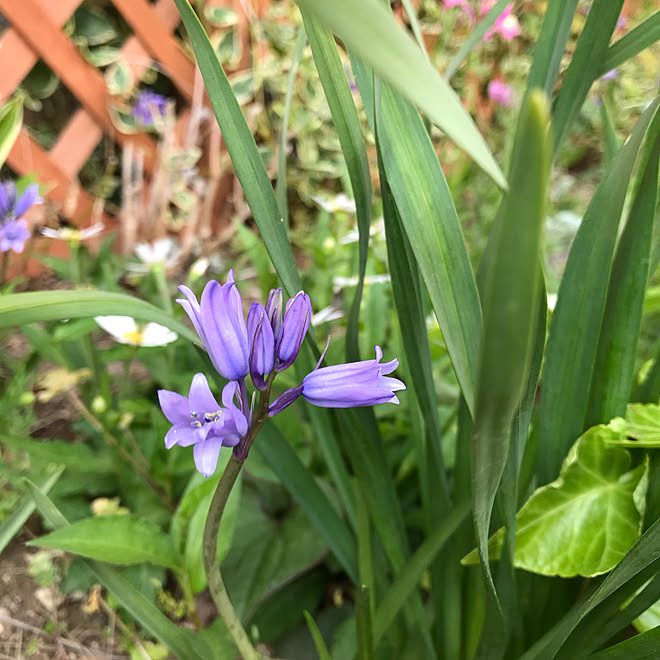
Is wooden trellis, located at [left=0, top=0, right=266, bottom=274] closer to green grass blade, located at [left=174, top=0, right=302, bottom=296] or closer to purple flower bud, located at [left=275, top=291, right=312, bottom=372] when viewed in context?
green grass blade, located at [left=174, top=0, right=302, bottom=296]

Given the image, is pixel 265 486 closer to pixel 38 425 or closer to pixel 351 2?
pixel 38 425

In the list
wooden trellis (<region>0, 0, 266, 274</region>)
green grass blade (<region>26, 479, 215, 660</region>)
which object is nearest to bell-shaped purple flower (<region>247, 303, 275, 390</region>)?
green grass blade (<region>26, 479, 215, 660</region>)

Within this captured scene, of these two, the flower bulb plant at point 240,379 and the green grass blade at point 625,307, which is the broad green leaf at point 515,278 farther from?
the green grass blade at point 625,307

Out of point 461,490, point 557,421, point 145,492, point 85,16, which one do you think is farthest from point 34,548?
point 85,16

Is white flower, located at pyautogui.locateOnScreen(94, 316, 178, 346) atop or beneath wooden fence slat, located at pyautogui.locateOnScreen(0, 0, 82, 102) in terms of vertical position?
beneath

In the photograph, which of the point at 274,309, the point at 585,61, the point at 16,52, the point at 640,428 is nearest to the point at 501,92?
the point at 16,52

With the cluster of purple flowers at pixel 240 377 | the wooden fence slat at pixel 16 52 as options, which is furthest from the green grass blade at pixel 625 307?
the wooden fence slat at pixel 16 52
